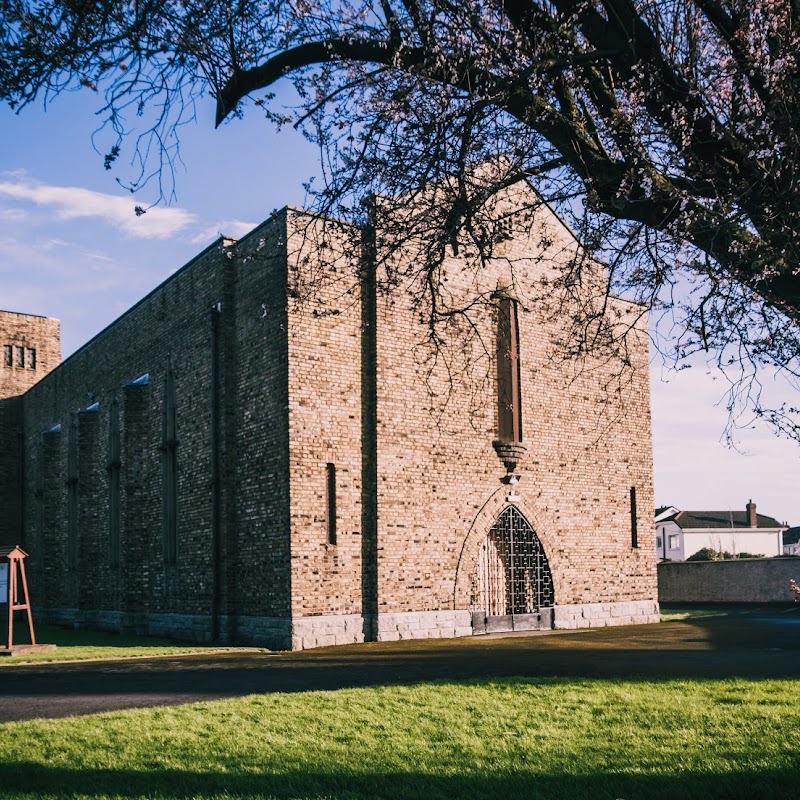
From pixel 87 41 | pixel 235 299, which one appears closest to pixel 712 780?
pixel 87 41

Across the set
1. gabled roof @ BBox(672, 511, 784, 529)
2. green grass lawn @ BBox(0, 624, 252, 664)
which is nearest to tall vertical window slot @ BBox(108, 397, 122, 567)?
green grass lawn @ BBox(0, 624, 252, 664)

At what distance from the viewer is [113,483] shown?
976 inches

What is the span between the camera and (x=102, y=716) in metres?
8.59

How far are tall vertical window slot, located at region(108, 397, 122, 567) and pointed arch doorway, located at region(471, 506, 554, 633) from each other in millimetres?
10505

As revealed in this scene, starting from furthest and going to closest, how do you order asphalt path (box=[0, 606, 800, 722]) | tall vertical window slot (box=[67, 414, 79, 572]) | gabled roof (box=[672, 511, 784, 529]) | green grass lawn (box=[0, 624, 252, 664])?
1. gabled roof (box=[672, 511, 784, 529])
2. tall vertical window slot (box=[67, 414, 79, 572])
3. green grass lawn (box=[0, 624, 252, 664])
4. asphalt path (box=[0, 606, 800, 722])

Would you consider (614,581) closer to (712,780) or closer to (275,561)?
(275,561)

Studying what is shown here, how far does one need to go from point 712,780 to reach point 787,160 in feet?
14.0

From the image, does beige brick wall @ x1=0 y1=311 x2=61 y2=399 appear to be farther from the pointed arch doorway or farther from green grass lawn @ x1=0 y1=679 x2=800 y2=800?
green grass lawn @ x1=0 y1=679 x2=800 y2=800

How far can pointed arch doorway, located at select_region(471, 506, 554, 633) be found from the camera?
65.4 ft

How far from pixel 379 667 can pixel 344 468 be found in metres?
5.54

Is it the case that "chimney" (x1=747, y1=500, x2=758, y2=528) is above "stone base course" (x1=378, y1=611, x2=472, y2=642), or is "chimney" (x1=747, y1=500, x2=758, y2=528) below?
above

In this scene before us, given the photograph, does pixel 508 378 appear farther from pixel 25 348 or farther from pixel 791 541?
pixel 791 541

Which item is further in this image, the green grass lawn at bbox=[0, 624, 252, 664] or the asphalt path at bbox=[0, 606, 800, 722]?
the green grass lawn at bbox=[0, 624, 252, 664]

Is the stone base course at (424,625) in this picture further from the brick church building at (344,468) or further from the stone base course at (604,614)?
the stone base course at (604,614)
